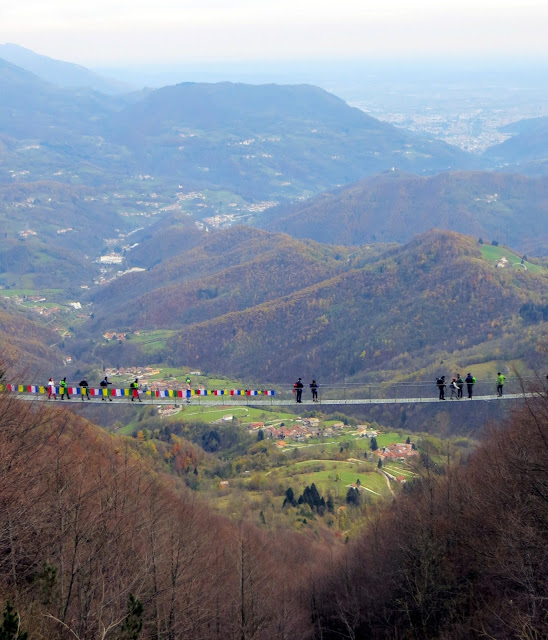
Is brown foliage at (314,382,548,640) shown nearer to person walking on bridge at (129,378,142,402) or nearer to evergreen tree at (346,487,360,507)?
person walking on bridge at (129,378,142,402)

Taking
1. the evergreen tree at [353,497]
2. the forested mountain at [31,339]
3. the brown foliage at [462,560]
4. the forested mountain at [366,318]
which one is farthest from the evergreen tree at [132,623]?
the forested mountain at [31,339]

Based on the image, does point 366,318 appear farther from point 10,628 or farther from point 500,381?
point 10,628

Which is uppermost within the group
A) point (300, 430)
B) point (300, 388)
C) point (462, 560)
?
point (300, 388)

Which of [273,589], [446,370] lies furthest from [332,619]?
[446,370]

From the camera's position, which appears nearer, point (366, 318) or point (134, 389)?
point (134, 389)

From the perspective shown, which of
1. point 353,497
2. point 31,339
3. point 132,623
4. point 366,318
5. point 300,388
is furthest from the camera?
point 31,339

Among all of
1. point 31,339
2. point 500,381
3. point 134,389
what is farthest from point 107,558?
point 31,339

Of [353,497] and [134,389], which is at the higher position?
[134,389]

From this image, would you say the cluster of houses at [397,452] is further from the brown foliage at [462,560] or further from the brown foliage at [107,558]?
the brown foliage at [107,558]

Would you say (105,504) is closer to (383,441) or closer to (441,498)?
(441,498)
